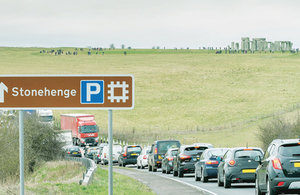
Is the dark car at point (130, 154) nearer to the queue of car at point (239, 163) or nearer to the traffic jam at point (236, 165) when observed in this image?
the queue of car at point (239, 163)

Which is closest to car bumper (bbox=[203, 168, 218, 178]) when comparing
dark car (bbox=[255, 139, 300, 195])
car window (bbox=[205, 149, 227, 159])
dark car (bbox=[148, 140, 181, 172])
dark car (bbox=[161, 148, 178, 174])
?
car window (bbox=[205, 149, 227, 159])

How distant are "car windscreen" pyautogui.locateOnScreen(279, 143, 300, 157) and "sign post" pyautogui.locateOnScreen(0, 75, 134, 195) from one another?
611 centimetres

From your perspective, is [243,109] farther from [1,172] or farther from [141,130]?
[1,172]

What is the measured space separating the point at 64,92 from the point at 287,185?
667cm

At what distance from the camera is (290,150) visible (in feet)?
45.1

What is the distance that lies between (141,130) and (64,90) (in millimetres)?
66707

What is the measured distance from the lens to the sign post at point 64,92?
9016 millimetres

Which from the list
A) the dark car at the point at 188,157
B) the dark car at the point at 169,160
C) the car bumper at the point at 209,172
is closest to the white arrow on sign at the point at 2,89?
the car bumper at the point at 209,172

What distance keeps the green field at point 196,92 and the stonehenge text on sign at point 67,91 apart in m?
50.3

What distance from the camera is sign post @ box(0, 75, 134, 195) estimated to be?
29.6 ft

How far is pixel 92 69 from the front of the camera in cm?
12394

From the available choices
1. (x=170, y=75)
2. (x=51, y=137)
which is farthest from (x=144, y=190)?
(x=170, y=75)

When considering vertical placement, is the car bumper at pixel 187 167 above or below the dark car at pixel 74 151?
above

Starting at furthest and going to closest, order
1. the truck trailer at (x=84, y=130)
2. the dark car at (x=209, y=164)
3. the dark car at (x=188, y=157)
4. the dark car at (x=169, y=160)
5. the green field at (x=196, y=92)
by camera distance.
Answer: the green field at (x=196, y=92)
the truck trailer at (x=84, y=130)
the dark car at (x=169, y=160)
the dark car at (x=188, y=157)
the dark car at (x=209, y=164)
